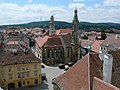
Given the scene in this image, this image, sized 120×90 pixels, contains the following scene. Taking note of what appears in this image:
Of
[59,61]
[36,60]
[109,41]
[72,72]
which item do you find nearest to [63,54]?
[59,61]

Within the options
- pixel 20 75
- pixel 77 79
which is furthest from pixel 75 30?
pixel 77 79

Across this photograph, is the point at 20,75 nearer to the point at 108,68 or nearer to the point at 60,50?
the point at 60,50

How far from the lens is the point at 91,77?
65.2 ft

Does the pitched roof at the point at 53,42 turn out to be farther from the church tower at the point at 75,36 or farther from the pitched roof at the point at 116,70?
the pitched roof at the point at 116,70

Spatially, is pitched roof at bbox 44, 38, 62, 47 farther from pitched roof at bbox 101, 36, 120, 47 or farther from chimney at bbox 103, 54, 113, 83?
chimney at bbox 103, 54, 113, 83

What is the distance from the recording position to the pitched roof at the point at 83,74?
2000 cm

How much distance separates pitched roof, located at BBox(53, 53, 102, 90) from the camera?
65.6 ft

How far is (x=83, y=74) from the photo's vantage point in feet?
69.0

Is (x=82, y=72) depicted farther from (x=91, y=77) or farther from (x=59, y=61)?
(x=59, y=61)

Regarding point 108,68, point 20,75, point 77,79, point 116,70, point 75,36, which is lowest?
point 20,75

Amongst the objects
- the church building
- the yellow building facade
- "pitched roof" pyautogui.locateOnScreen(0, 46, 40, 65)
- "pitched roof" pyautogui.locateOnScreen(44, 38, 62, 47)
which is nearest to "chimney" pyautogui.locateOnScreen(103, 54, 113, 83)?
"pitched roof" pyautogui.locateOnScreen(0, 46, 40, 65)

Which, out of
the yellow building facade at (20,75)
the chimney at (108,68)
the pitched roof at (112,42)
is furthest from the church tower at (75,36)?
the chimney at (108,68)

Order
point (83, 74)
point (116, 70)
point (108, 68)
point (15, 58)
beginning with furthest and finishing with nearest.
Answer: point (15, 58)
point (83, 74)
point (116, 70)
point (108, 68)

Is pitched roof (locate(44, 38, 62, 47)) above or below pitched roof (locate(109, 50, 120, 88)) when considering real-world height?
below
